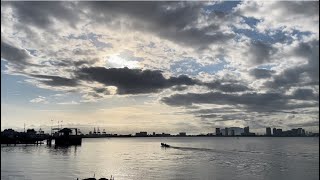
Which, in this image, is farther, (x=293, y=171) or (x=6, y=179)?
(x=293, y=171)

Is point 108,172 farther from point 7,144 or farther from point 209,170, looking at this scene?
point 7,144

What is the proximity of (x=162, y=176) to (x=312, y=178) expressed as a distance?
33063 millimetres

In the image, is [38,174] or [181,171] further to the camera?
[181,171]

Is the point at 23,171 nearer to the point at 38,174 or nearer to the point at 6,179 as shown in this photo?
the point at 38,174

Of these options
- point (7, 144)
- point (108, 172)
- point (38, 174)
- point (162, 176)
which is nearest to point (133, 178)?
point (162, 176)

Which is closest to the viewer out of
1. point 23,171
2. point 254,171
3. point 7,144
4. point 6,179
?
point 6,179

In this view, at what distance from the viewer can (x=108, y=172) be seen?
90.3 m

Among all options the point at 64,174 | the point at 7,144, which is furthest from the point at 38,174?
the point at 7,144

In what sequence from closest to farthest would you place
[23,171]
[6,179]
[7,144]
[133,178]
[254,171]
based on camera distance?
[6,179]
[133,178]
[23,171]
[254,171]
[7,144]

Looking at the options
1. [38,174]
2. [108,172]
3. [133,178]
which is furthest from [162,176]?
[38,174]

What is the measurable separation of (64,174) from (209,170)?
35.7m

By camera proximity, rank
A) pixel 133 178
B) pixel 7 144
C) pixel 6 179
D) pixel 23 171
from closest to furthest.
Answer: pixel 6 179, pixel 133 178, pixel 23 171, pixel 7 144

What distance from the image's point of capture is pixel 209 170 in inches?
3708

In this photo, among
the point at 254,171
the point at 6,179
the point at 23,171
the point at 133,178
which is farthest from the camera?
the point at 254,171
